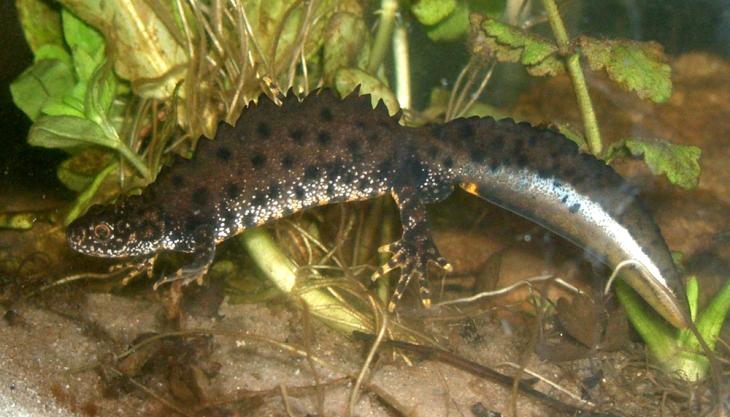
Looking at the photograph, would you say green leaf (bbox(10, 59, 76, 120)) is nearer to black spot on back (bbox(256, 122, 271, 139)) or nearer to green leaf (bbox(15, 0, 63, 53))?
green leaf (bbox(15, 0, 63, 53))

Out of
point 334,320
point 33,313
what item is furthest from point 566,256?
point 33,313

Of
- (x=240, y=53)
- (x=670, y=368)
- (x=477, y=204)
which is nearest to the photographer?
(x=670, y=368)

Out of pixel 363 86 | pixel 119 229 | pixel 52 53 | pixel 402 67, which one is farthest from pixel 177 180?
pixel 402 67

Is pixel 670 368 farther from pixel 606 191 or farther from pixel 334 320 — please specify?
pixel 334 320

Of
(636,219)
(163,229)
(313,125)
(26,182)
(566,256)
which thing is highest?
(313,125)

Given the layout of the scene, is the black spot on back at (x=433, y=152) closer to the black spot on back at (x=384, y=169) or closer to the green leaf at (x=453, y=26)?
the black spot on back at (x=384, y=169)

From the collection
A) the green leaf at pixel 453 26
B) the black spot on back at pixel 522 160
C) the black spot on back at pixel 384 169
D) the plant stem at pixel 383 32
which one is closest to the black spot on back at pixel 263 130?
the black spot on back at pixel 384 169
